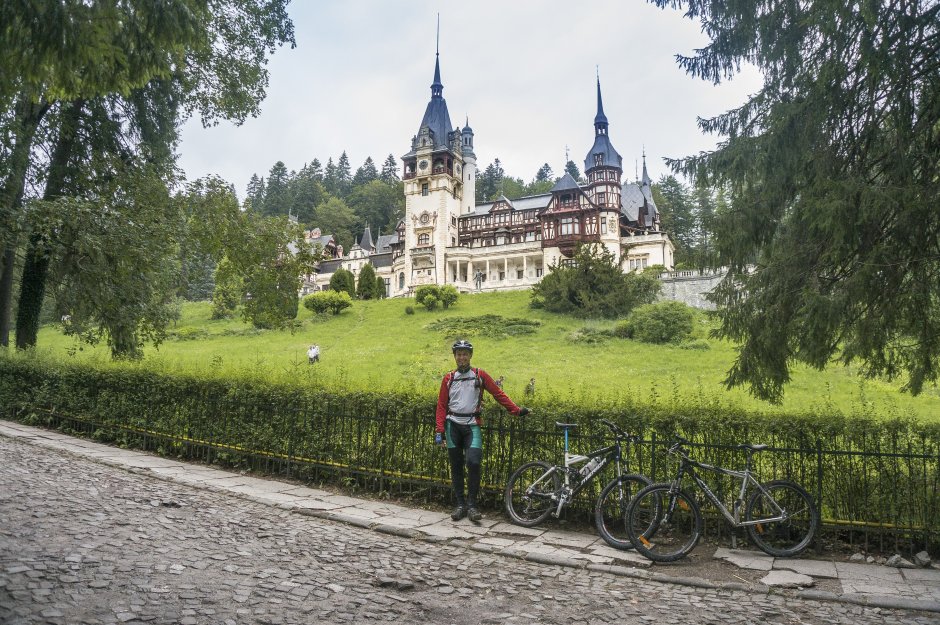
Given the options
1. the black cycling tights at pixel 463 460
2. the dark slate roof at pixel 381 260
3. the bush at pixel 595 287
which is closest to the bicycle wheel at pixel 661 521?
the black cycling tights at pixel 463 460

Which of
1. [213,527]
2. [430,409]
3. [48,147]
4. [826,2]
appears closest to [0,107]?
[213,527]

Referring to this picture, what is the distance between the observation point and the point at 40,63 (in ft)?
13.0

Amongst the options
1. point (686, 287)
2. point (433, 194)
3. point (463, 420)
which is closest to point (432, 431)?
point (463, 420)

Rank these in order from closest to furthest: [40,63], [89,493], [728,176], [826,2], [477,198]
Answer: [40,63] → [826,2] → [89,493] → [728,176] → [477,198]

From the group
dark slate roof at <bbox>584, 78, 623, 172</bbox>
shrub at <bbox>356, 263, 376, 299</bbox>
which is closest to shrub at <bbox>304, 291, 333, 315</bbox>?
shrub at <bbox>356, 263, 376, 299</bbox>

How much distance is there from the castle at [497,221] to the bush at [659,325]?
971 inches

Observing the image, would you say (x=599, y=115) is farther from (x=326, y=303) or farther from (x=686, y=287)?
(x=326, y=303)

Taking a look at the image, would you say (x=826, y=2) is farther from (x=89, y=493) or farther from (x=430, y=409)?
(x=89, y=493)

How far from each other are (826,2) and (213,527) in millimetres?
7738

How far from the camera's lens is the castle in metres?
59.5

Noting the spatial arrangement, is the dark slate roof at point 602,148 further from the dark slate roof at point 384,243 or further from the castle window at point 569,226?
the dark slate roof at point 384,243

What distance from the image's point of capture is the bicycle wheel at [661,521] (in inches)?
220

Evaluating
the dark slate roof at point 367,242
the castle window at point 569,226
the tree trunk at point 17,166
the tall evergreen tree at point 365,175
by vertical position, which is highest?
the tall evergreen tree at point 365,175

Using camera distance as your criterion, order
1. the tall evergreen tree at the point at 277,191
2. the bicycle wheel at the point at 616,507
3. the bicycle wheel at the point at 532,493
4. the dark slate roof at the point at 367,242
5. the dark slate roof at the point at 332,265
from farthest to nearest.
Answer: the tall evergreen tree at the point at 277,191
the dark slate roof at the point at 367,242
the dark slate roof at the point at 332,265
the bicycle wheel at the point at 532,493
the bicycle wheel at the point at 616,507
